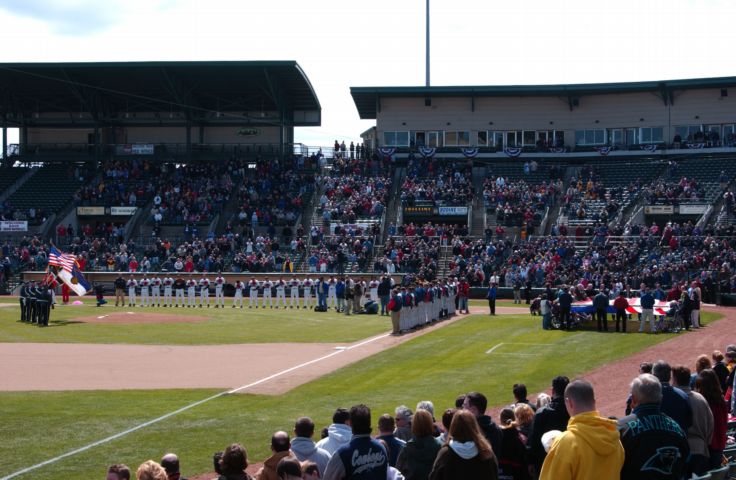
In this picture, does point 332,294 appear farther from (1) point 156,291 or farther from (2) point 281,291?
(1) point 156,291

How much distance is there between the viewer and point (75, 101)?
66.9 metres

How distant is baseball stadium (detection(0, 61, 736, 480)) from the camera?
10.2 metres

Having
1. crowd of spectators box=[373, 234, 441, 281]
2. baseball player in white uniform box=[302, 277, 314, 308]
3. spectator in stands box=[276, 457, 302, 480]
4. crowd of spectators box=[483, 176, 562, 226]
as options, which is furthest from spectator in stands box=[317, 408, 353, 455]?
crowd of spectators box=[483, 176, 562, 226]

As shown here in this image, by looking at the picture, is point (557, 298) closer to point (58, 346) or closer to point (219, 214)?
point (58, 346)

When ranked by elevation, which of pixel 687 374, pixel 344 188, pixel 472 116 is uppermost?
pixel 472 116

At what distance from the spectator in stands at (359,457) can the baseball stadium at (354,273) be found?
0.02 meters

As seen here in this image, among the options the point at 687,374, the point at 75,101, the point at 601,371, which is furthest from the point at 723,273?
the point at 75,101

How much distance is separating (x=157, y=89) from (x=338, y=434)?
57663 mm

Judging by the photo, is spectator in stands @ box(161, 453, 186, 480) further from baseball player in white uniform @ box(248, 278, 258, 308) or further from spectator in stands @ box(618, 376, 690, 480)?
baseball player in white uniform @ box(248, 278, 258, 308)

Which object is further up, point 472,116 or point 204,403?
point 472,116

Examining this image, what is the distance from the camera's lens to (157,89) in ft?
210

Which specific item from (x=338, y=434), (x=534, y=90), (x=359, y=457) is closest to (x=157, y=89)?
(x=534, y=90)

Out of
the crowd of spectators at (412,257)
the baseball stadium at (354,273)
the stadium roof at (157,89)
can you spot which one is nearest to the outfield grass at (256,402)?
the baseball stadium at (354,273)

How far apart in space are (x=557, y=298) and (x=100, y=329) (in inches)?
657
